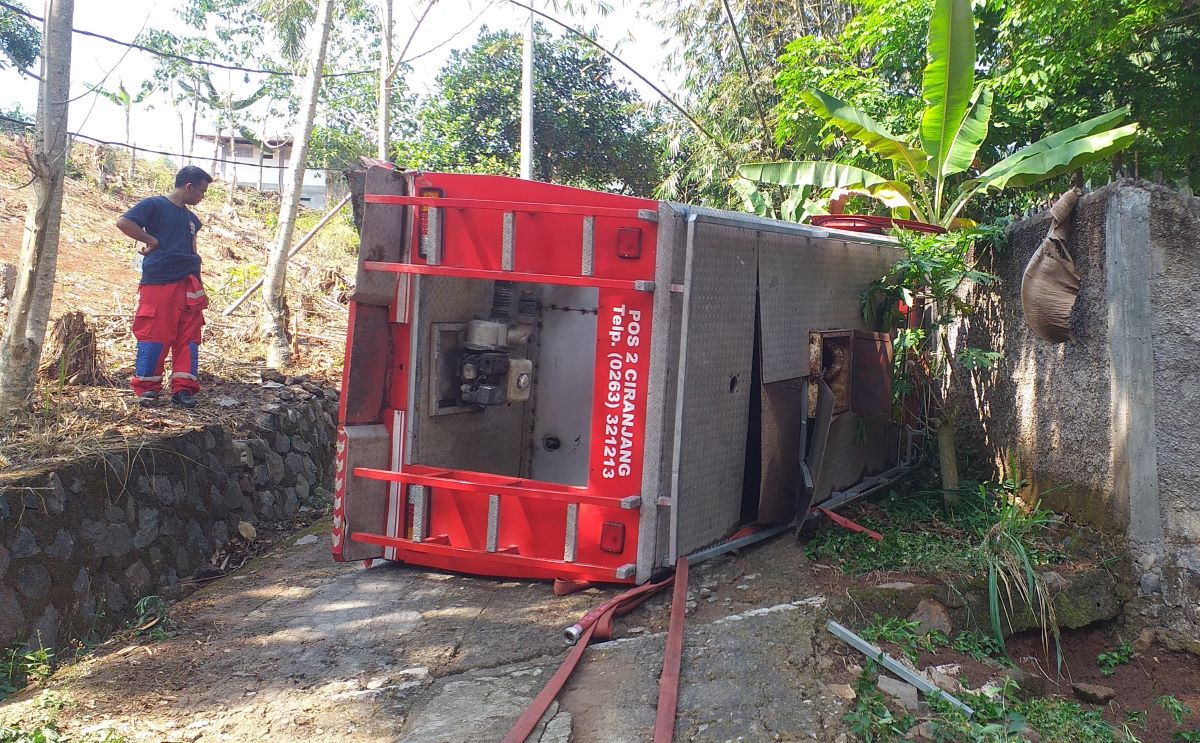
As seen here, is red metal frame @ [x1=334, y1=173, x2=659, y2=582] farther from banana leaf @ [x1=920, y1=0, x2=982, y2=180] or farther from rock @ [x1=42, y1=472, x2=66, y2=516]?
banana leaf @ [x1=920, y1=0, x2=982, y2=180]

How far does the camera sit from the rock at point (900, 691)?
11.6ft

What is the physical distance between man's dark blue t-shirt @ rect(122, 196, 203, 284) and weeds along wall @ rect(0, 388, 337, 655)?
113 centimetres

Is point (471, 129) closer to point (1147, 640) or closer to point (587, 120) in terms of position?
point (587, 120)

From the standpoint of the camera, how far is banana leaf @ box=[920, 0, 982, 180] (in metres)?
6.80

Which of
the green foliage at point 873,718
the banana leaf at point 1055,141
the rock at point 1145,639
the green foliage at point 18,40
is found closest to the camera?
the green foliage at point 873,718

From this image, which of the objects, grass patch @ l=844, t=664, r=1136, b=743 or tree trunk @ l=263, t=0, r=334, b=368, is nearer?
grass patch @ l=844, t=664, r=1136, b=743

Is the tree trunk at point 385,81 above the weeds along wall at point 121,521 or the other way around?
above

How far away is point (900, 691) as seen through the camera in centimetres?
361

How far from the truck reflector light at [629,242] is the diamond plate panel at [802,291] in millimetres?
867

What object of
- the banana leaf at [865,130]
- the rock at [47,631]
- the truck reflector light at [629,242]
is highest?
the banana leaf at [865,130]

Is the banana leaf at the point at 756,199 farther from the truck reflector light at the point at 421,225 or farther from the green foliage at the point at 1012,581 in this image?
the truck reflector light at the point at 421,225

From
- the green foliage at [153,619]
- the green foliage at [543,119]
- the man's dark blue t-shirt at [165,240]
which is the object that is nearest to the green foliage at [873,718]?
the green foliage at [153,619]

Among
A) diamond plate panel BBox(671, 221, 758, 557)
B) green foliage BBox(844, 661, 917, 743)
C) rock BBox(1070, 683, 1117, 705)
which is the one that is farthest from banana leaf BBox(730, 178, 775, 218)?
green foliage BBox(844, 661, 917, 743)

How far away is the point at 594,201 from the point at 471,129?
15020 millimetres
